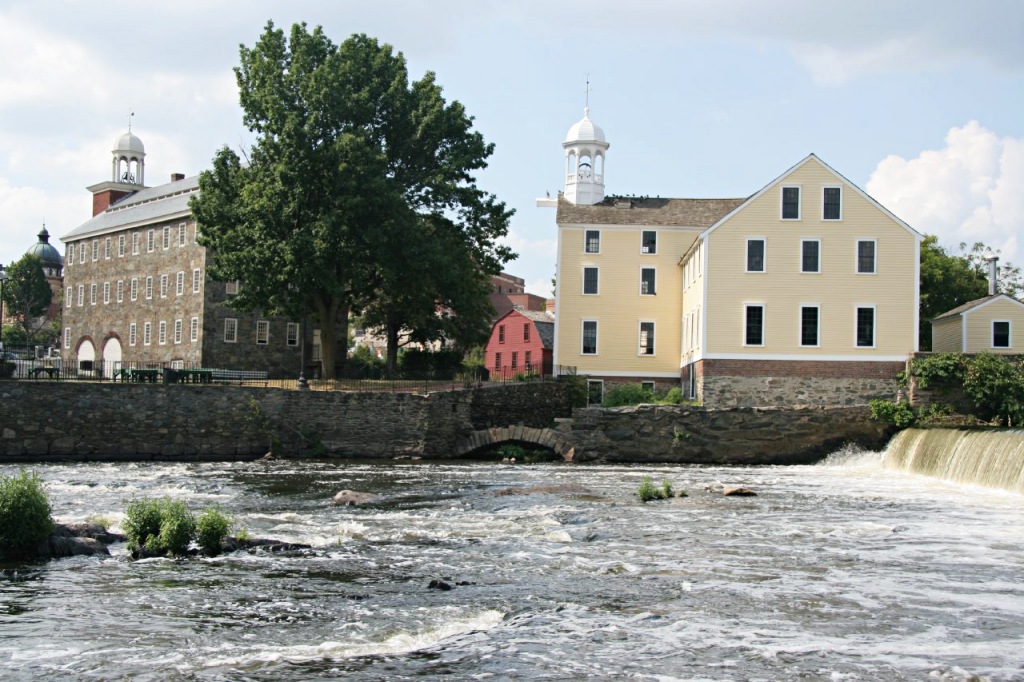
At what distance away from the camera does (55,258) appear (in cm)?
13462

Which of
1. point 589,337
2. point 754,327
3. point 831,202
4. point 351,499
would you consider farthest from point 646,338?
point 351,499

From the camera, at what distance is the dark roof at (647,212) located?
4862 cm

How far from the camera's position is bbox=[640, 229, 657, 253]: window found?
160ft

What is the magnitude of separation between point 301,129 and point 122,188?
3883 centimetres

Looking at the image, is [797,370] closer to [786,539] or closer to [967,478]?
[967,478]

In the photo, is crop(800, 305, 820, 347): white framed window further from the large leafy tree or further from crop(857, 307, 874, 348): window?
the large leafy tree

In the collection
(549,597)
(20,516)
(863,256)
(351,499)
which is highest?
(863,256)

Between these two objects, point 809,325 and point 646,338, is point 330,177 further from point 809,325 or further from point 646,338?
point 809,325

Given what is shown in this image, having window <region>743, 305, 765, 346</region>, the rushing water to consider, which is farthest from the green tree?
the rushing water

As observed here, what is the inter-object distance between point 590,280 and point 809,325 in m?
10.3

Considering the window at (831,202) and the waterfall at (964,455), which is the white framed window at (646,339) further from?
the waterfall at (964,455)

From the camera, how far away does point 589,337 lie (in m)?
47.9

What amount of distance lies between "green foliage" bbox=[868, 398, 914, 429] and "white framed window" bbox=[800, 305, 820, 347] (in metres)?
4.04

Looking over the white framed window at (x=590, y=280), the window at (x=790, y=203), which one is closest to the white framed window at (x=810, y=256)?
the window at (x=790, y=203)
